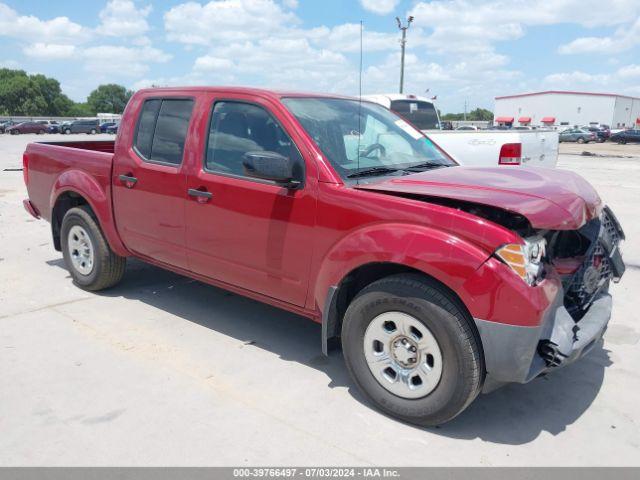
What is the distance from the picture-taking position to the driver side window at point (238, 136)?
3.79 m

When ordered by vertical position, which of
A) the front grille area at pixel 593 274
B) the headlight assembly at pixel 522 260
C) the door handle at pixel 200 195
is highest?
the door handle at pixel 200 195

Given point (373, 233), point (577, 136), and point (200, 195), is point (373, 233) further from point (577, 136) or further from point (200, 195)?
point (577, 136)

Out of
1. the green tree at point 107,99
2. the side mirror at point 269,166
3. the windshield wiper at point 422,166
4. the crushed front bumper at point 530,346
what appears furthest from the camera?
the green tree at point 107,99

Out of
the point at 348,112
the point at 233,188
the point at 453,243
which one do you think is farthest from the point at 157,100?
the point at 453,243

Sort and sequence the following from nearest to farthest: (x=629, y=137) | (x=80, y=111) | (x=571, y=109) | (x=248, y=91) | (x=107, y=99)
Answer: (x=248, y=91) → (x=629, y=137) → (x=571, y=109) → (x=80, y=111) → (x=107, y=99)

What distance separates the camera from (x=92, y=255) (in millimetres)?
5199

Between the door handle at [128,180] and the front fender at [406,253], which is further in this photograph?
the door handle at [128,180]

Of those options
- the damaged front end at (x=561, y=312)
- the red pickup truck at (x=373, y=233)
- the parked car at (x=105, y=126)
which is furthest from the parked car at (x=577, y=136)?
the damaged front end at (x=561, y=312)

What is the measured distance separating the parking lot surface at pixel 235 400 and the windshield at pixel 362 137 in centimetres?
144

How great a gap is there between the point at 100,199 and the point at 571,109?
3893 inches

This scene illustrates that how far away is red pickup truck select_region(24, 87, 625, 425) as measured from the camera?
285 centimetres

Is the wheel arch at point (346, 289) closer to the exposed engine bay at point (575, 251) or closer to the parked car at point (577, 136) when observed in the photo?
the exposed engine bay at point (575, 251)

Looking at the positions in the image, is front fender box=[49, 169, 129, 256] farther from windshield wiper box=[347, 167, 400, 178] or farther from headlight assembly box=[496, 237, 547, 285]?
headlight assembly box=[496, 237, 547, 285]

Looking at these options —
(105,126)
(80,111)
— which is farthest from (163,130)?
(80,111)
